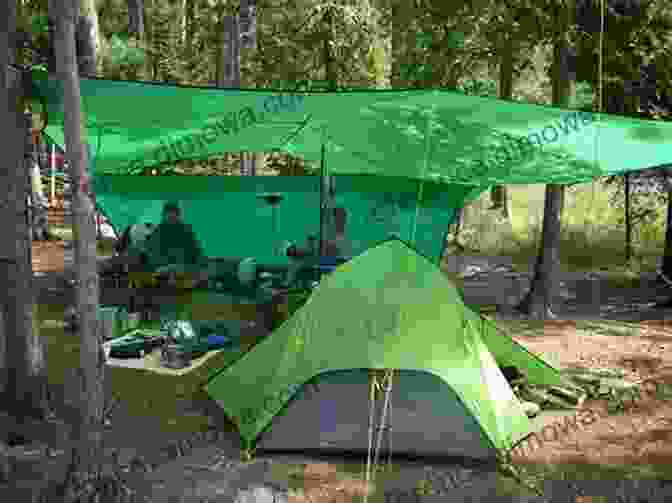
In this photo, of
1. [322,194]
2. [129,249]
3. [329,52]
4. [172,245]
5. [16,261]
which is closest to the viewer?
[16,261]

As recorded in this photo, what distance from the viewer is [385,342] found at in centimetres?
416

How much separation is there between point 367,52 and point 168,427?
8.85 metres

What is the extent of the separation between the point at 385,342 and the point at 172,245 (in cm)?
457

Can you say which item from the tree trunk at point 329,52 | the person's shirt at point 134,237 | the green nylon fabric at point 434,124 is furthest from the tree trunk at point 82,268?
the tree trunk at point 329,52

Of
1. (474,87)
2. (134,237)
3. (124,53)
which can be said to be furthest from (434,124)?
(124,53)

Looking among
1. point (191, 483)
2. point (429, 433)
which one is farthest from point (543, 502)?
point (191, 483)

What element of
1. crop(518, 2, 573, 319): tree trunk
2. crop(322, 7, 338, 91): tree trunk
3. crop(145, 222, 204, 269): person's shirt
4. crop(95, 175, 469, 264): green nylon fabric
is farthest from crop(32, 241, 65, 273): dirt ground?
crop(518, 2, 573, 319): tree trunk

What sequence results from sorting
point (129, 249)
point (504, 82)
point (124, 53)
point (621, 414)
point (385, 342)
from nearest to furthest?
point (385, 342) → point (621, 414) → point (129, 249) → point (504, 82) → point (124, 53)

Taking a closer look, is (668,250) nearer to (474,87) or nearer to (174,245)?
(474,87)

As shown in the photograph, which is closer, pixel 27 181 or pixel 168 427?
pixel 27 181

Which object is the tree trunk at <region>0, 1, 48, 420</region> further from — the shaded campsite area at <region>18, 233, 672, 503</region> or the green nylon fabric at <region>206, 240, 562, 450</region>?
the green nylon fabric at <region>206, 240, 562, 450</region>

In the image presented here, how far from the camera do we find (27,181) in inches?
161

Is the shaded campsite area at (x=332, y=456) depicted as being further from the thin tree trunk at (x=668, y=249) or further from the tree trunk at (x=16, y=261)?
the thin tree trunk at (x=668, y=249)

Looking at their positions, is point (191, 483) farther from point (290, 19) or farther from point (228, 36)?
point (290, 19)
